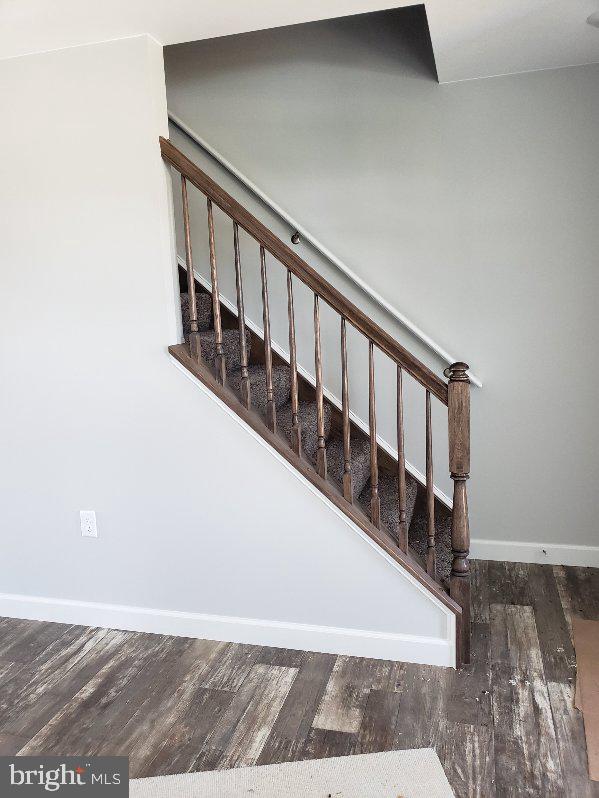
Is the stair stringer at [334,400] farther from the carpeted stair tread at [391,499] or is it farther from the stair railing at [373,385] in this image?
the stair railing at [373,385]

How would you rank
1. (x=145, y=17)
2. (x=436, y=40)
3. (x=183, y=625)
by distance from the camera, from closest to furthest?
(x=145, y=17), (x=436, y=40), (x=183, y=625)

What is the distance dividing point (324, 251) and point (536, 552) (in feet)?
5.99

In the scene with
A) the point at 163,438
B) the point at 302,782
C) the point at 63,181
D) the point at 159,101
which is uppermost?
the point at 159,101

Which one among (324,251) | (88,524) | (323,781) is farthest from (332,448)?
(323,781)

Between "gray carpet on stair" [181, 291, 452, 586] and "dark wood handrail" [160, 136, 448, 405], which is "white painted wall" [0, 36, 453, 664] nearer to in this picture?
"dark wood handrail" [160, 136, 448, 405]

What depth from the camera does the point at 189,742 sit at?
2129 mm

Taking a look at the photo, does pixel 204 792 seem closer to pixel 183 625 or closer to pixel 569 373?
pixel 183 625

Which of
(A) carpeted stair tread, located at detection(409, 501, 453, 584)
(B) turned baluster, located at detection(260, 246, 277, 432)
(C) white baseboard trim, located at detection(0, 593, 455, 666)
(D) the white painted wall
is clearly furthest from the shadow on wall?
(C) white baseboard trim, located at detection(0, 593, 455, 666)

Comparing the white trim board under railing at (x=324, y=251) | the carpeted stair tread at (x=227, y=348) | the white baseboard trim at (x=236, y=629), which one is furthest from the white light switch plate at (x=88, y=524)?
the white trim board under railing at (x=324, y=251)

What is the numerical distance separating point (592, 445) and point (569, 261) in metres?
0.88

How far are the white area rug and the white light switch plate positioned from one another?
1.15m

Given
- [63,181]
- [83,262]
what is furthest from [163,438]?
[63,181]

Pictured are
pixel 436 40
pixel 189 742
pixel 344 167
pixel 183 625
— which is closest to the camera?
pixel 189 742

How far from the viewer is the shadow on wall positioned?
3158 mm
